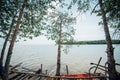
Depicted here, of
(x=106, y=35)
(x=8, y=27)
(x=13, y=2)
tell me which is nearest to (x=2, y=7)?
(x=13, y=2)

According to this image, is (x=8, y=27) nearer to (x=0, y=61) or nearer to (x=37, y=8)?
(x=0, y=61)

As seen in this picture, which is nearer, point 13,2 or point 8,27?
point 13,2

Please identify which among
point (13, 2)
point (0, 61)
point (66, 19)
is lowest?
point (0, 61)

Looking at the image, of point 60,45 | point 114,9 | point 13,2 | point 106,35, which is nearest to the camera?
point 106,35

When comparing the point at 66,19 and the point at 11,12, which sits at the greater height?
the point at 66,19

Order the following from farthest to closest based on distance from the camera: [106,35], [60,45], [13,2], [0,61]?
[60,45] → [0,61] → [13,2] → [106,35]

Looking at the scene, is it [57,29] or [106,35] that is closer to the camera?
[106,35]

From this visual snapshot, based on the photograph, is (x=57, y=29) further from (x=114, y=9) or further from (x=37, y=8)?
(x=114, y=9)

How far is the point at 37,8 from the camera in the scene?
13383 millimetres

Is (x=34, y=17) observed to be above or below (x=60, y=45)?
above

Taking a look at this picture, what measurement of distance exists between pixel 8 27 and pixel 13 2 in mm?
6289

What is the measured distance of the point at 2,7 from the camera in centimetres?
1296

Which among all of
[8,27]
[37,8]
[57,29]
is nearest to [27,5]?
[37,8]

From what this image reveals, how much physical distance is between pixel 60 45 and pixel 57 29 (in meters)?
3.13
